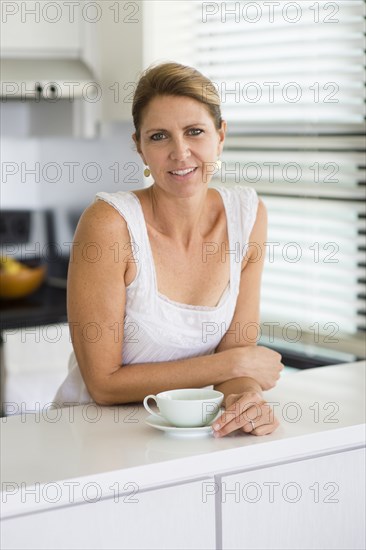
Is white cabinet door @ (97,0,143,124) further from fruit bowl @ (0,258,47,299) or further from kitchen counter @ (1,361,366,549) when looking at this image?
kitchen counter @ (1,361,366,549)

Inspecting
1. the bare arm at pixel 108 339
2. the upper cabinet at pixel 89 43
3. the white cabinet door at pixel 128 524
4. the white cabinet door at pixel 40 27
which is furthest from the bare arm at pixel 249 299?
the white cabinet door at pixel 40 27

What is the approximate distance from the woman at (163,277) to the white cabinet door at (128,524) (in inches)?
12.6

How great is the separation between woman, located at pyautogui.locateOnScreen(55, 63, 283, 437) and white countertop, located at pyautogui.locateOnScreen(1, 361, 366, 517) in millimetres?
88

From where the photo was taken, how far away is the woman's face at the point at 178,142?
188cm

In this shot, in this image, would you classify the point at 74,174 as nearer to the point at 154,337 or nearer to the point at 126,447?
the point at 154,337

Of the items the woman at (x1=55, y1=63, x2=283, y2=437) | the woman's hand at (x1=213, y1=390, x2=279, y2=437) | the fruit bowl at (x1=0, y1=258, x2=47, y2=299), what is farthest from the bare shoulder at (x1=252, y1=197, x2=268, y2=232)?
the fruit bowl at (x1=0, y1=258, x2=47, y2=299)

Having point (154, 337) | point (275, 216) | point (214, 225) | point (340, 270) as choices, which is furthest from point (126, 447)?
point (275, 216)

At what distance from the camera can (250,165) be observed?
323 centimetres

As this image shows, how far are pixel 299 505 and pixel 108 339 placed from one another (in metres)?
0.51

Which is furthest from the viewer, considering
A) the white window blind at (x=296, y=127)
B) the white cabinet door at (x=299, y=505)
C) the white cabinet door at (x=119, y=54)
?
the white cabinet door at (x=119, y=54)

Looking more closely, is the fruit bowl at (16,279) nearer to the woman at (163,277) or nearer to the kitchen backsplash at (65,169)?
the kitchen backsplash at (65,169)

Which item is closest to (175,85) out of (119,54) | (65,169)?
(119,54)

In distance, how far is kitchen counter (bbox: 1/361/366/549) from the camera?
138 cm

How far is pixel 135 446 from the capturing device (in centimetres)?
154
